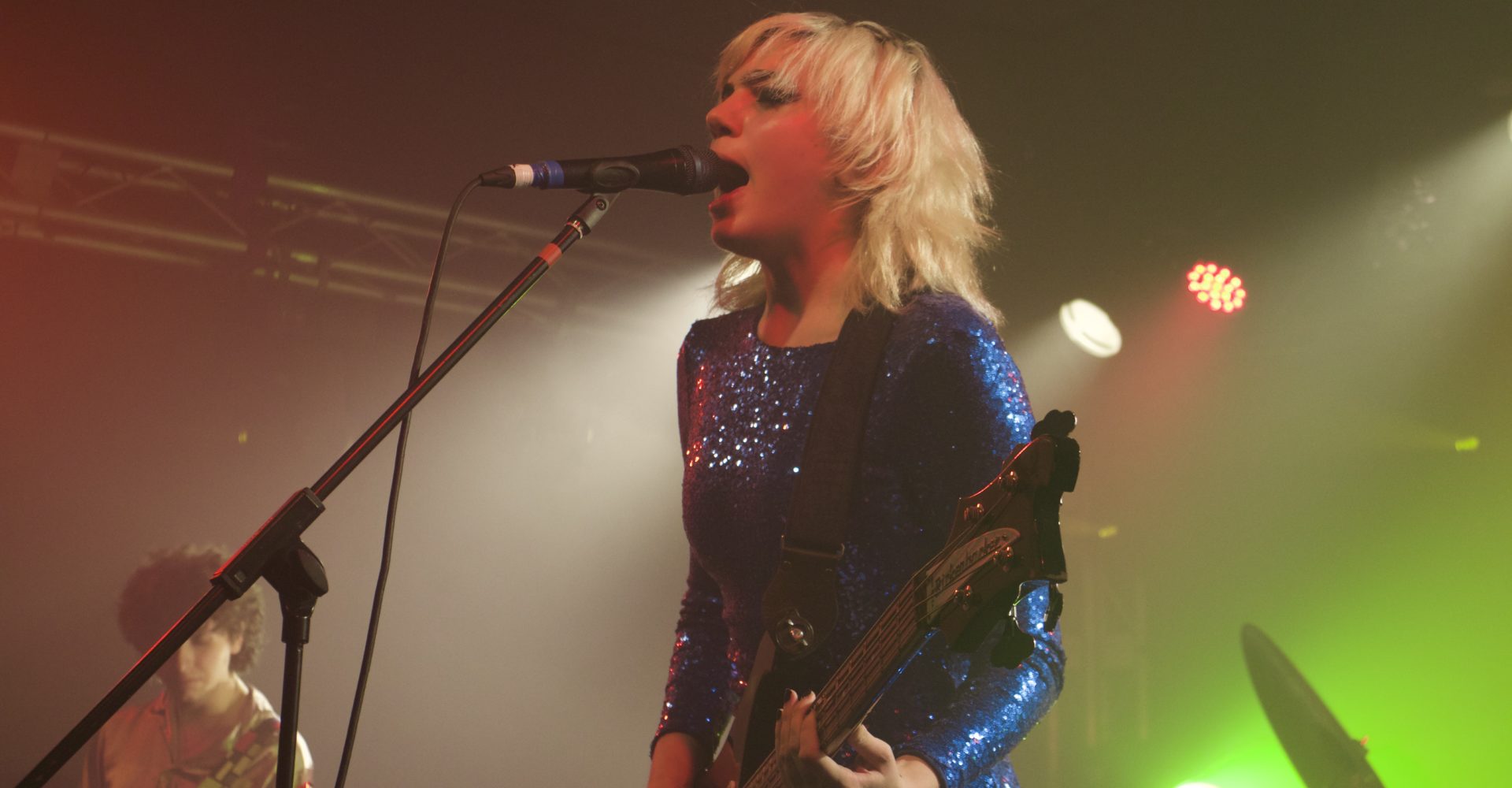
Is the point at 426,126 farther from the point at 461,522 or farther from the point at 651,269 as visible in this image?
the point at 461,522

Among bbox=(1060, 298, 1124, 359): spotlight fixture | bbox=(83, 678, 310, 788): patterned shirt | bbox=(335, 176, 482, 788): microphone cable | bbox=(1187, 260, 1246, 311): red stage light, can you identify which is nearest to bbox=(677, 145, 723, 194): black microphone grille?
bbox=(335, 176, 482, 788): microphone cable

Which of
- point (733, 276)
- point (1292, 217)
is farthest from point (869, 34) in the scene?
point (1292, 217)

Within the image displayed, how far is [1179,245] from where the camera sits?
6859 millimetres

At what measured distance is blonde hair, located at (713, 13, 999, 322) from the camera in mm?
1816

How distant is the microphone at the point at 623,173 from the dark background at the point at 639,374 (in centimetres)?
425

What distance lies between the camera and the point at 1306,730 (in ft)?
13.4

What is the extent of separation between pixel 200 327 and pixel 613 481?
7.78 ft

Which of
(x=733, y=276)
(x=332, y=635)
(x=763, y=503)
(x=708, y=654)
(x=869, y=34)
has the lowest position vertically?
(x=332, y=635)

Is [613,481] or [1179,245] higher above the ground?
[1179,245]

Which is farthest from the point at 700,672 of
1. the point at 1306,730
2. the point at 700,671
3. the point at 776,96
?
the point at 1306,730

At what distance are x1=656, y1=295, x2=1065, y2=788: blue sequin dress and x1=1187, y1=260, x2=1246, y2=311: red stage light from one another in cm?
538

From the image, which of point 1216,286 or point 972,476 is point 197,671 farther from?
point 1216,286

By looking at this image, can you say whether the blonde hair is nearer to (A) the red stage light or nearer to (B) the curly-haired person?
(B) the curly-haired person

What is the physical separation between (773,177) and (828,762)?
0.95 m
